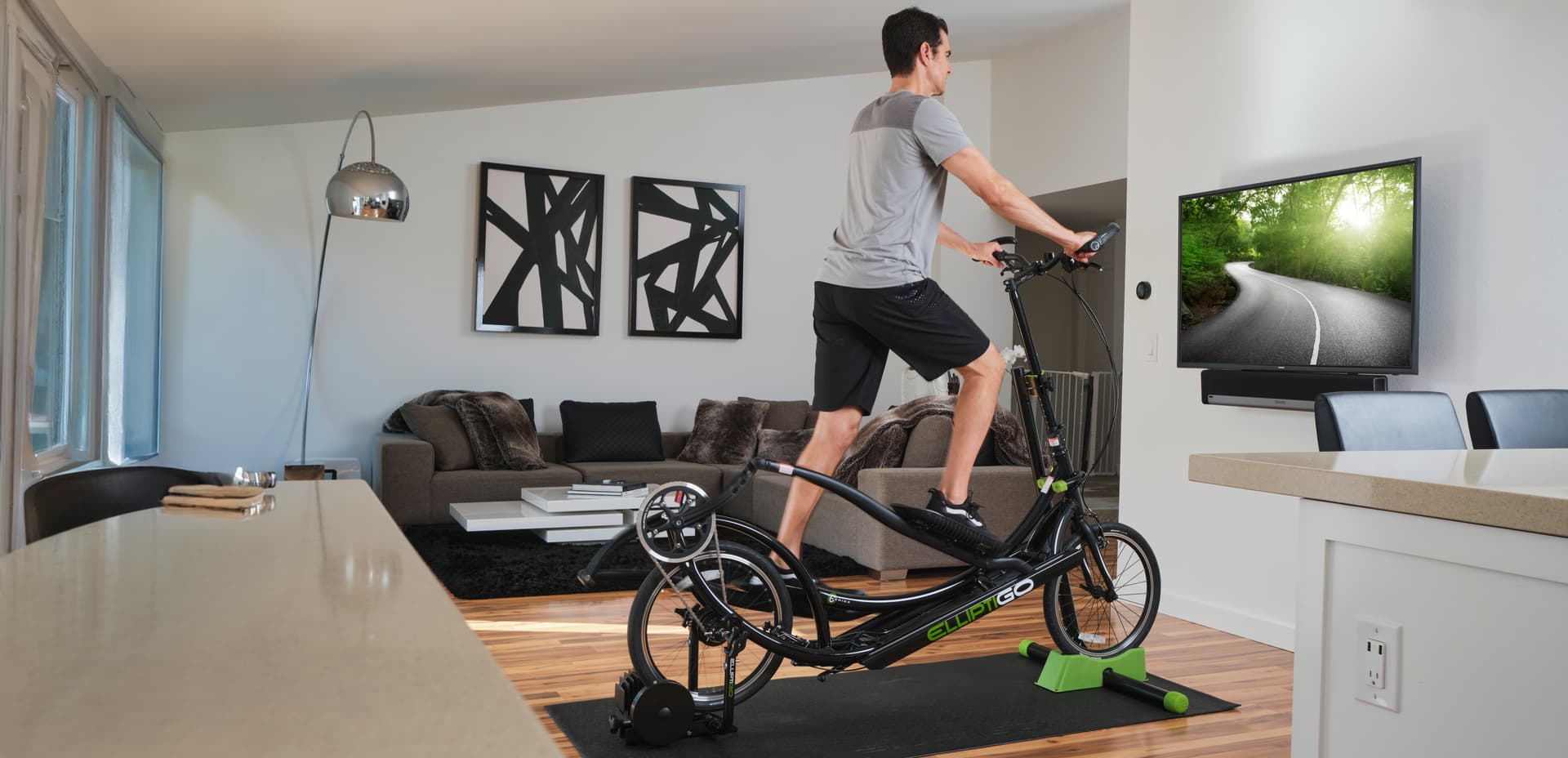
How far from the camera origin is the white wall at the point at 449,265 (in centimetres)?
630

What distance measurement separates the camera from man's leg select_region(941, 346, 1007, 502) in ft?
9.34

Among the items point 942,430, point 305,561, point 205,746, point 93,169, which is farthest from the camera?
point 942,430

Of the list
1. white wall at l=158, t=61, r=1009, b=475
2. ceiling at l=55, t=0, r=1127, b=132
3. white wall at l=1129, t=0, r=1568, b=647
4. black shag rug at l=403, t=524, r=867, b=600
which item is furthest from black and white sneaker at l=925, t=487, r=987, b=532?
white wall at l=158, t=61, r=1009, b=475

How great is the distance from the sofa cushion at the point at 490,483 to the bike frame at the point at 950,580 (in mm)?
3533

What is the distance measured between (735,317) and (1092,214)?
2.88m

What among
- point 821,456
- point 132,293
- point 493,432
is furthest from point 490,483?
point 821,456

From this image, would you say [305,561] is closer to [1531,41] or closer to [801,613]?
[801,613]

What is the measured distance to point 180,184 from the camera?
20.3 feet

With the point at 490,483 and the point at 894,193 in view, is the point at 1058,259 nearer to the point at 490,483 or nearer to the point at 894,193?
the point at 894,193

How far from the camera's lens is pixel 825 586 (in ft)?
9.05

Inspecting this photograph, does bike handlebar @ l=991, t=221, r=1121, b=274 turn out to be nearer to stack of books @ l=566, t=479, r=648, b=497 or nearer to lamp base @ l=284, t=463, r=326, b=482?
stack of books @ l=566, t=479, r=648, b=497

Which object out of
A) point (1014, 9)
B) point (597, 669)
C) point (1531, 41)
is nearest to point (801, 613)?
point (597, 669)

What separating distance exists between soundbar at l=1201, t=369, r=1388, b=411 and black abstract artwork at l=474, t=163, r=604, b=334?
426 centimetres

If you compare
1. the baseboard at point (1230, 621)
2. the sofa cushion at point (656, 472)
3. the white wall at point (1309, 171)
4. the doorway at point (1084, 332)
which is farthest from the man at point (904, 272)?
the doorway at point (1084, 332)
